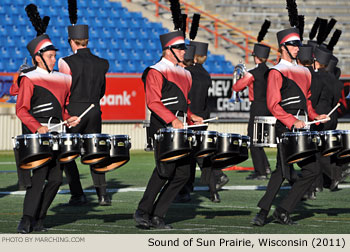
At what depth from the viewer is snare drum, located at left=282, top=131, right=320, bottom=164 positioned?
8.18 m

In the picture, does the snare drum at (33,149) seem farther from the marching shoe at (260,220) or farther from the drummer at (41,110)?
the marching shoe at (260,220)

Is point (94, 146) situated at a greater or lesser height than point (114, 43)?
greater

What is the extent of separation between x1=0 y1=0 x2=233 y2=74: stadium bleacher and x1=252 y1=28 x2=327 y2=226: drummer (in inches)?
546

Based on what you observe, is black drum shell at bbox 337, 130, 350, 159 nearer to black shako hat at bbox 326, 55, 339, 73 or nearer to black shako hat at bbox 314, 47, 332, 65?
black shako hat at bbox 314, 47, 332, 65

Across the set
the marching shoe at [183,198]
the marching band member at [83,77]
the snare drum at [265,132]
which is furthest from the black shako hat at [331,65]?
the marching band member at [83,77]

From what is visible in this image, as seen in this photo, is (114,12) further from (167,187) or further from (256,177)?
(167,187)

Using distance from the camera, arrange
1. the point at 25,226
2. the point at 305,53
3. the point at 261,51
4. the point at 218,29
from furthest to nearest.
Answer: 1. the point at 218,29
2. the point at 261,51
3. the point at 305,53
4. the point at 25,226

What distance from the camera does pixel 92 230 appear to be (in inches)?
321

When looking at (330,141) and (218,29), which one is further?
(218,29)

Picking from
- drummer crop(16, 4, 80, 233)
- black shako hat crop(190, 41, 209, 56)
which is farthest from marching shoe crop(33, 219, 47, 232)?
black shako hat crop(190, 41, 209, 56)

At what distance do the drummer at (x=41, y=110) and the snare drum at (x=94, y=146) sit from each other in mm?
265

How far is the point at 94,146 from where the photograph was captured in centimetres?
792

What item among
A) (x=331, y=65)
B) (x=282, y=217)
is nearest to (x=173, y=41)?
(x=282, y=217)

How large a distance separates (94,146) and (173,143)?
703 millimetres
